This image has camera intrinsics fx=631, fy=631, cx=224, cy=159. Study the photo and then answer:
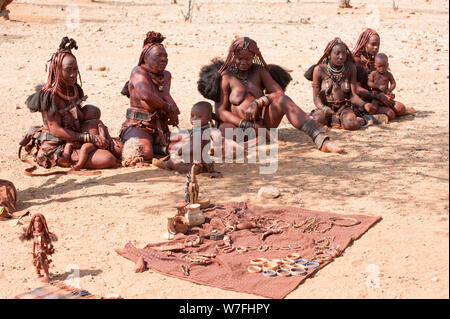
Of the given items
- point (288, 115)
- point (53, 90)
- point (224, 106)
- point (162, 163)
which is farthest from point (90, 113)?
point (288, 115)

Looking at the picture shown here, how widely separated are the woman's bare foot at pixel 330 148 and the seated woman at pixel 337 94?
1.27 m

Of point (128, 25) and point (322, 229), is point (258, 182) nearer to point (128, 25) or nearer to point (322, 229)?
point (322, 229)

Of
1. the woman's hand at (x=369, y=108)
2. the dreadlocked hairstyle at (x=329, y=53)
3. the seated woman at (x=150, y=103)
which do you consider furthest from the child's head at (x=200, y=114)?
the woman's hand at (x=369, y=108)

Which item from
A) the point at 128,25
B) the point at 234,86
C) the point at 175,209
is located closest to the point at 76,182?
the point at 175,209

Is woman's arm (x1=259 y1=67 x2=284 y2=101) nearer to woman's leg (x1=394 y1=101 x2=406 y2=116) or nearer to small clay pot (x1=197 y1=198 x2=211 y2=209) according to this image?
woman's leg (x1=394 y1=101 x2=406 y2=116)

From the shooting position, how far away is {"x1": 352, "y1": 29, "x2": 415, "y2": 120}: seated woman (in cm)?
1023

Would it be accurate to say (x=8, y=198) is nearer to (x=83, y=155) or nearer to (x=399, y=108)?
(x=83, y=155)

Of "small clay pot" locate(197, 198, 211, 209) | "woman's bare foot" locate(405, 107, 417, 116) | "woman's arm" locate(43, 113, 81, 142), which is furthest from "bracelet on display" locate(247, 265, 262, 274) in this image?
"woman's bare foot" locate(405, 107, 417, 116)

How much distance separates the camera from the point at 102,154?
8.09m

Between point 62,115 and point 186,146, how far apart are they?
1.63m

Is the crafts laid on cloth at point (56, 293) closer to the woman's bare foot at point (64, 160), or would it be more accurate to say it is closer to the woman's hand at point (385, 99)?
the woman's bare foot at point (64, 160)

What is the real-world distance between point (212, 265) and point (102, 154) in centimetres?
326

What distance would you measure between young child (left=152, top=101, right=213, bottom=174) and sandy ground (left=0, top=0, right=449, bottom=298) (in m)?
0.15

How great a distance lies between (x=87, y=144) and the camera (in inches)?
318
